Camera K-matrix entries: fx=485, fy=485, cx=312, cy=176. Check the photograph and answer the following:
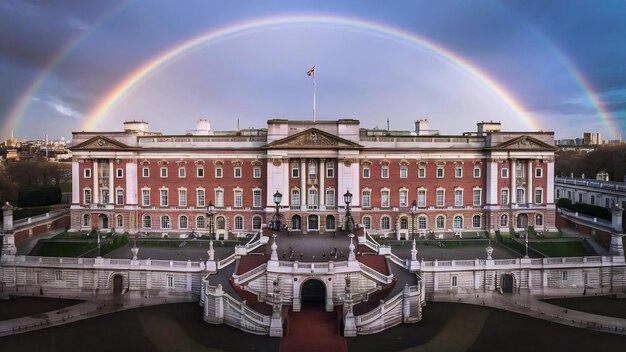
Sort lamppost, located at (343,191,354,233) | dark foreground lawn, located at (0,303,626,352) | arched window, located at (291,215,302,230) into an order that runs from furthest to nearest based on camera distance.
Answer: arched window, located at (291,215,302,230) → lamppost, located at (343,191,354,233) → dark foreground lawn, located at (0,303,626,352)

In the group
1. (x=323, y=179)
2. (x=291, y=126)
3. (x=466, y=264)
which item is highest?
(x=291, y=126)

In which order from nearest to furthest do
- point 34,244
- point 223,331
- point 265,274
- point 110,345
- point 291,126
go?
point 110,345
point 223,331
point 265,274
point 34,244
point 291,126

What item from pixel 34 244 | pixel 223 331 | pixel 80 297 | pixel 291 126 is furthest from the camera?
pixel 291 126

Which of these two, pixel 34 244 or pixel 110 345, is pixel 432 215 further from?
pixel 34 244

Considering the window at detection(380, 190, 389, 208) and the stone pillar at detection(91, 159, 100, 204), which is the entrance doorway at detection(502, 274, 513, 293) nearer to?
the window at detection(380, 190, 389, 208)

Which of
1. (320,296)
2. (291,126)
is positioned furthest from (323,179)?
(320,296)

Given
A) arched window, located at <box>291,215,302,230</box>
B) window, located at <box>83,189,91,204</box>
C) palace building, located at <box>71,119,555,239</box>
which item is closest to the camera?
arched window, located at <box>291,215,302,230</box>

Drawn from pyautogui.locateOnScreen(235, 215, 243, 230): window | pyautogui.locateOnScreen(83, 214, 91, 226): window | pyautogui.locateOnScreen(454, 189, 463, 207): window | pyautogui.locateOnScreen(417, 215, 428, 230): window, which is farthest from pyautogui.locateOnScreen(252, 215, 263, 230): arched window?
pyautogui.locateOnScreen(454, 189, 463, 207): window
